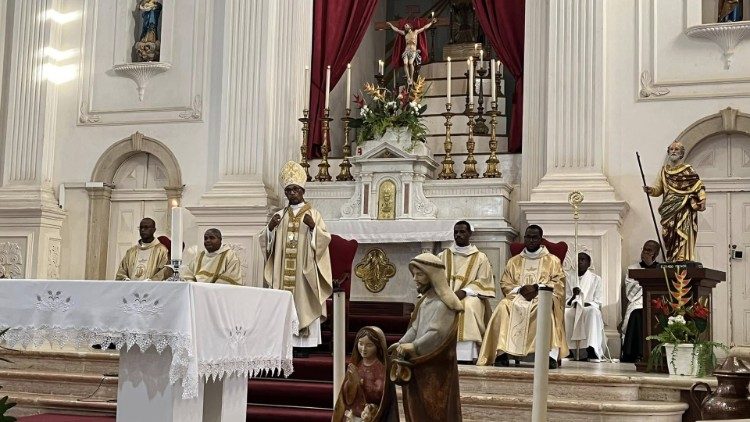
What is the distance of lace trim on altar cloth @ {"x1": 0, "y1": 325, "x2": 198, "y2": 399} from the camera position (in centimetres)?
539

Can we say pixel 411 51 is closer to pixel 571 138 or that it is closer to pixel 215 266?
pixel 571 138

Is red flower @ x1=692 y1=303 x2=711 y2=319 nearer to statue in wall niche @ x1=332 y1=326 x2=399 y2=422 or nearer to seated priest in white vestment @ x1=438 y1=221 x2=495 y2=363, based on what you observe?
seated priest in white vestment @ x1=438 y1=221 x2=495 y2=363

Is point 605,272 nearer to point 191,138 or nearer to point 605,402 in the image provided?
point 605,402

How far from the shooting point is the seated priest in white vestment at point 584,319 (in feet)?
31.3

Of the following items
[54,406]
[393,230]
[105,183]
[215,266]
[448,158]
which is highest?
[448,158]

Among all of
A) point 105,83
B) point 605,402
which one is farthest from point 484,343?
point 105,83

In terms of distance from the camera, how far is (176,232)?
5.40m

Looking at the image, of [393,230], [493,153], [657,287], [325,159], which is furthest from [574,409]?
[325,159]

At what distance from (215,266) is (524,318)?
3264mm

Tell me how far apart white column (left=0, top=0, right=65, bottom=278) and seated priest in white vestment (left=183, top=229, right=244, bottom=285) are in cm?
336

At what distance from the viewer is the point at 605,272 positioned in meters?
10.0

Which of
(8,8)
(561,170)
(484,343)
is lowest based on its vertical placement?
(484,343)

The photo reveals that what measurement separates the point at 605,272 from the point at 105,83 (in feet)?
23.1

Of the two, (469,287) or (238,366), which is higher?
(469,287)
